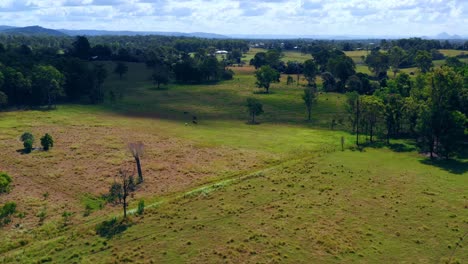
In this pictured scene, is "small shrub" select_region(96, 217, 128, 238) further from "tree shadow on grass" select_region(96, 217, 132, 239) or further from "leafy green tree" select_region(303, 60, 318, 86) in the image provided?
"leafy green tree" select_region(303, 60, 318, 86)

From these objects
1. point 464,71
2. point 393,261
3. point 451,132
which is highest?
point 464,71

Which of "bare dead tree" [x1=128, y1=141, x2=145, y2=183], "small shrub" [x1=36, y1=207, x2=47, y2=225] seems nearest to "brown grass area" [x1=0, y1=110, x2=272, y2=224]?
"small shrub" [x1=36, y1=207, x2=47, y2=225]

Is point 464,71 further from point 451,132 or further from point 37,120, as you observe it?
point 37,120

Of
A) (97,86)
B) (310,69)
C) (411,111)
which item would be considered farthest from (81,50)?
(411,111)

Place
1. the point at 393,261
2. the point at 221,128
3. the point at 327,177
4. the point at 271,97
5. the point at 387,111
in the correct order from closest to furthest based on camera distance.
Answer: the point at 393,261, the point at 327,177, the point at 387,111, the point at 221,128, the point at 271,97

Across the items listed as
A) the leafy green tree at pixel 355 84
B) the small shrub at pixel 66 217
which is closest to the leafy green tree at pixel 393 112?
the leafy green tree at pixel 355 84

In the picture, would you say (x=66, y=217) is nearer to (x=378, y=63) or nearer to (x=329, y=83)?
(x=329, y=83)

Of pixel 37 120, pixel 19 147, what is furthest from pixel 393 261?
pixel 37 120
